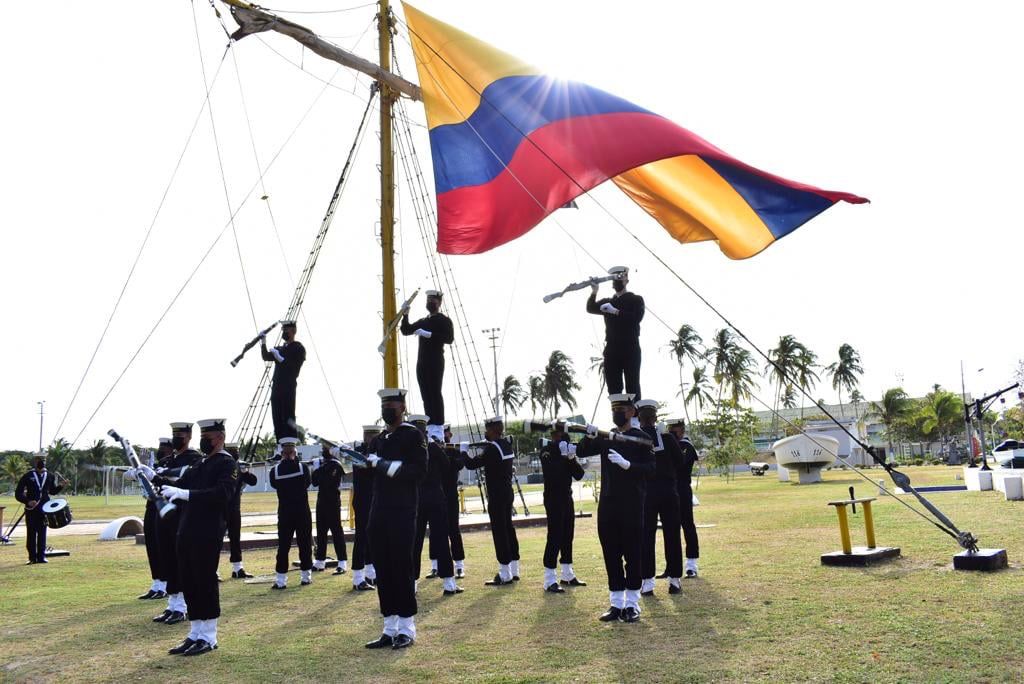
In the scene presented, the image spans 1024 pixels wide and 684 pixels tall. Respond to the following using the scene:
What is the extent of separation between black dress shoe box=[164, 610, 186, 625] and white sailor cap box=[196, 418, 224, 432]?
2328 mm

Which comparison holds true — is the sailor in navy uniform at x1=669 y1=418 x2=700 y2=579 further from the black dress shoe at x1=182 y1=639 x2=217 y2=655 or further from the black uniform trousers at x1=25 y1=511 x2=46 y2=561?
the black uniform trousers at x1=25 y1=511 x2=46 y2=561

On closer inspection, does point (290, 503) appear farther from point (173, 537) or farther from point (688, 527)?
point (688, 527)

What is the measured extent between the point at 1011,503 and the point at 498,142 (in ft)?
52.4

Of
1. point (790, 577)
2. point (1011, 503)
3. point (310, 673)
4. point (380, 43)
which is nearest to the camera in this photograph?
point (310, 673)

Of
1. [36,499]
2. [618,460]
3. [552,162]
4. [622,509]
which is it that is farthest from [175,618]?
[36,499]

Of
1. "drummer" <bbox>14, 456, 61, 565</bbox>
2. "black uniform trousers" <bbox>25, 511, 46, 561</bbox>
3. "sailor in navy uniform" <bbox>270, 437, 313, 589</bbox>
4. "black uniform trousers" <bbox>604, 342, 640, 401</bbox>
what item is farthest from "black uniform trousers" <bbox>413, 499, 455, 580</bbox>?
"black uniform trousers" <bbox>25, 511, 46, 561</bbox>

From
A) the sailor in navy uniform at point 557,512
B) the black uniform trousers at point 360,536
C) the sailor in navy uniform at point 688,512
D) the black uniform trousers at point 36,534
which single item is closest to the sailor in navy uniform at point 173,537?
the black uniform trousers at point 360,536

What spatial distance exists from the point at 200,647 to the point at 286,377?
6089mm

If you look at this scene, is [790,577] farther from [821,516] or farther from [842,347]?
[842,347]

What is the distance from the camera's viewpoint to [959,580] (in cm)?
988

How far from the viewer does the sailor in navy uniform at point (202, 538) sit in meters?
8.19

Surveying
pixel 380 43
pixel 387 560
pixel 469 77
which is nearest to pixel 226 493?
pixel 387 560

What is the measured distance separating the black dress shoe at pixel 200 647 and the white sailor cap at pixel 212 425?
2.07 metres

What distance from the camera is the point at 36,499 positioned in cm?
1777
